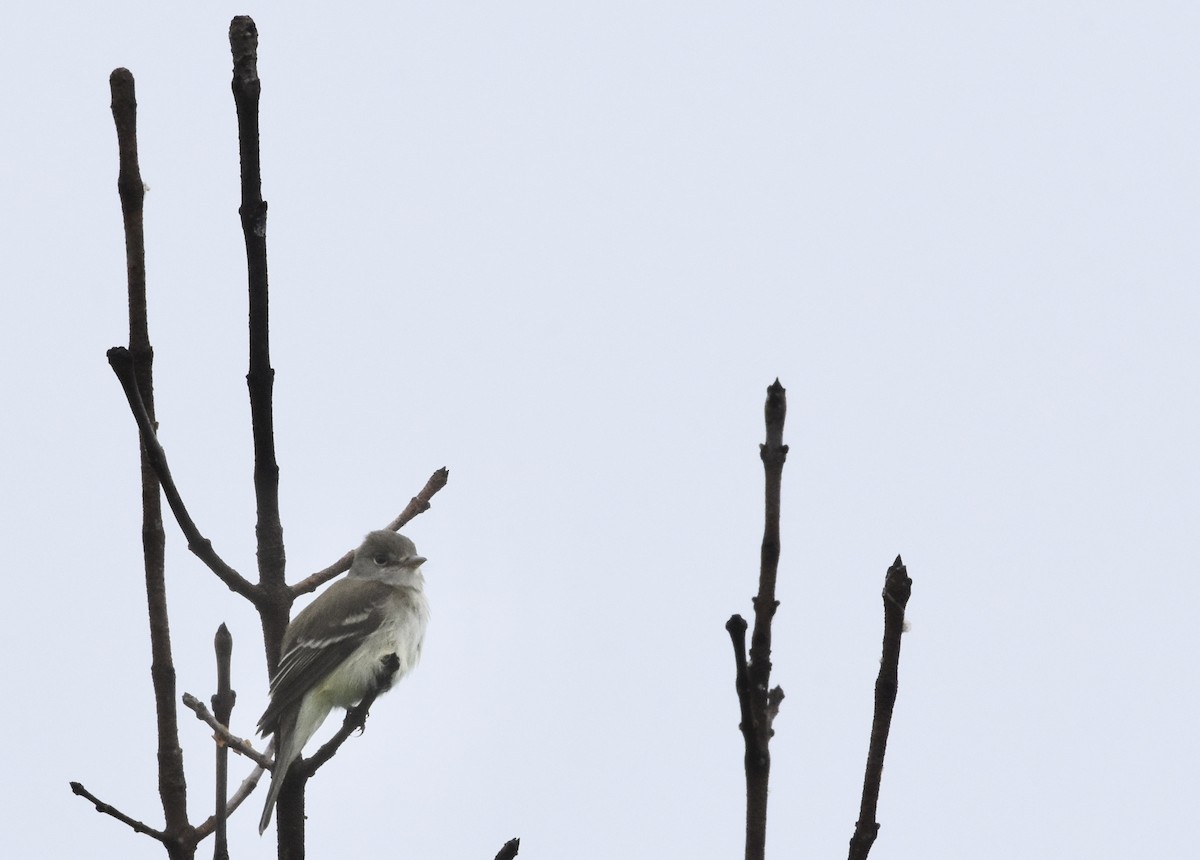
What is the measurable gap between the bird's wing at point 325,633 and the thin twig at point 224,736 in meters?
3.43

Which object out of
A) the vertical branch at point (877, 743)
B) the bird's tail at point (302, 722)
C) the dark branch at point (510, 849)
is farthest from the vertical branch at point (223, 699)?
the bird's tail at point (302, 722)

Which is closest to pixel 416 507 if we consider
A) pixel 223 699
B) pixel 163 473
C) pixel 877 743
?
pixel 223 699

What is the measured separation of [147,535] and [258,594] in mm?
467

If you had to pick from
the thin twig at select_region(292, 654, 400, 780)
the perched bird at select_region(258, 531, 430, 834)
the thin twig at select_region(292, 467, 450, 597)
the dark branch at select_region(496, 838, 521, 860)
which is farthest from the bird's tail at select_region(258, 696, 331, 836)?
the dark branch at select_region(496, 838, 521, 860)

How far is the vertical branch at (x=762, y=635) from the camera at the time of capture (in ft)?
7.55

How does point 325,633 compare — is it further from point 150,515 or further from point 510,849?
point 510,849

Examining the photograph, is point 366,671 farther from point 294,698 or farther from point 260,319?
point 260,319

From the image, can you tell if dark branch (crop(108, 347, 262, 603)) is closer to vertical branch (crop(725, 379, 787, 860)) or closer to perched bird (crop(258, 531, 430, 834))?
vertical branch (crop(725, 379, 787, 860))

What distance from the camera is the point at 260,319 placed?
11.9 feet

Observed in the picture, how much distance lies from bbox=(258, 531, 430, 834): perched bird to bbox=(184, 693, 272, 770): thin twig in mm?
3162

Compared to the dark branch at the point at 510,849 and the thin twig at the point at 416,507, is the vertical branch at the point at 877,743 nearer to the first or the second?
the dark branch at the point at 510,849

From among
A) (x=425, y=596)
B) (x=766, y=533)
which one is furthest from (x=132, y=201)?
(x=425, y=596)

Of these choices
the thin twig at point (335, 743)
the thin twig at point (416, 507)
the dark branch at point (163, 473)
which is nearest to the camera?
the dark branch at point (163, 473)

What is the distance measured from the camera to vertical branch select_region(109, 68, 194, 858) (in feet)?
12.2
